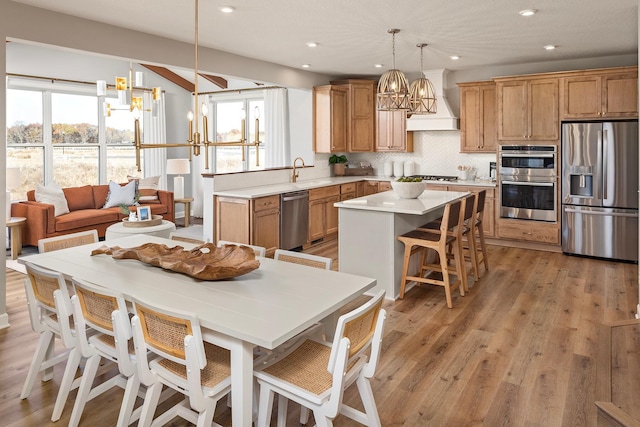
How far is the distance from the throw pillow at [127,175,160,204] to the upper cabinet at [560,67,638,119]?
6.29 meters

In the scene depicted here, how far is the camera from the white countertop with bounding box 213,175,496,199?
5.89 m

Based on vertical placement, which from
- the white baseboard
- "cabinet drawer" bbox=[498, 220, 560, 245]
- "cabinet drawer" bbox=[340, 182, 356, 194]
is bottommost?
the white baseboard

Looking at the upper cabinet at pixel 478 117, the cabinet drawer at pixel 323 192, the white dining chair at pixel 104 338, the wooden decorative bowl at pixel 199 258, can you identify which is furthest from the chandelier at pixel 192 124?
the upper cabinet at pixel 478 117

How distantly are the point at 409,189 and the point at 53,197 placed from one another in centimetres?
499

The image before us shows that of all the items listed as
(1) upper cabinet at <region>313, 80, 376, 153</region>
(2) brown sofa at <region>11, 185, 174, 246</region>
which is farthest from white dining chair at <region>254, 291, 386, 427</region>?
(1) upper cabinet at <region>313, 80, 376, 153</region>

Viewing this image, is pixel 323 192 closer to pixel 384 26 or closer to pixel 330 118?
pixel 330 118

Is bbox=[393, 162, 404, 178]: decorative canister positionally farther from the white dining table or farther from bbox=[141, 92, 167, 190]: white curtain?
the white dining table

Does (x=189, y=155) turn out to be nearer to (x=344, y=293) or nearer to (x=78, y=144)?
(x=78, y=144)

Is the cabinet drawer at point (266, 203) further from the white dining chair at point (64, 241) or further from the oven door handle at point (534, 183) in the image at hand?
the oven door handle at point (534, 183)

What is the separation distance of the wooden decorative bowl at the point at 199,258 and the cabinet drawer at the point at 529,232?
474 centimetres

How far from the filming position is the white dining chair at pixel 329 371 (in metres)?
1.89

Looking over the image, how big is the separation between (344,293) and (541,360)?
1.74 meters

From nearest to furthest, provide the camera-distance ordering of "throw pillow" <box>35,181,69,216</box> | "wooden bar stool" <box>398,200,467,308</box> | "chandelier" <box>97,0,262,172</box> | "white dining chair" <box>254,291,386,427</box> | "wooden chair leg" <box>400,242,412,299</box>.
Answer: "white dining chair" <box>254,291,386,427</box>, "chandelier" <box>97,0,262,172</box>, "wooden bar stool" <box>398,200,467,308</box>, "wooden chair leg" <box>400,242,412,299</box>, "throw pillow" <box>35,181,69,216</box>

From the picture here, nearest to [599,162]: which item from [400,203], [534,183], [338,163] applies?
[534,183]
